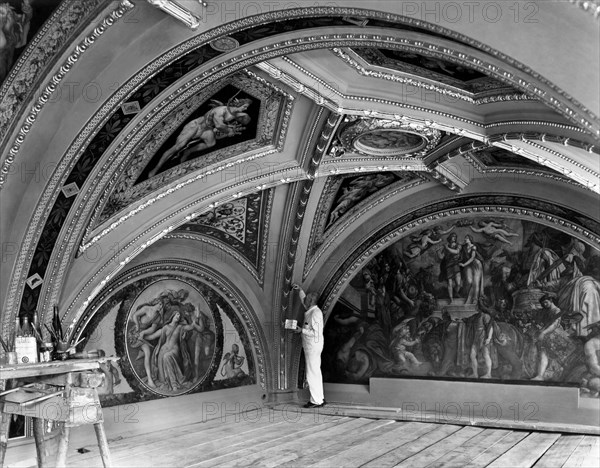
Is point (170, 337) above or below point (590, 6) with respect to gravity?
below

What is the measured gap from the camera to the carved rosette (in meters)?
8.77

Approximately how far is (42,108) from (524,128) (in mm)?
4934

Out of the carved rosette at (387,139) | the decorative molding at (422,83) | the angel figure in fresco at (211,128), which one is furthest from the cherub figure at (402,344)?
the decorative molding at (422,83)

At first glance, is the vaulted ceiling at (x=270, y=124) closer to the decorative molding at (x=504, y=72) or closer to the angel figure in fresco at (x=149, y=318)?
the decorative molding at (x=504, y=72)

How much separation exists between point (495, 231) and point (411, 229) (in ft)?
4.83

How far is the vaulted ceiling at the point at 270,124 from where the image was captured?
5.03 metres

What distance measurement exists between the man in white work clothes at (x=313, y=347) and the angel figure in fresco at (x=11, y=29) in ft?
23.8

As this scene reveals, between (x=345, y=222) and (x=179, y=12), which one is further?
(x=345, y=222)

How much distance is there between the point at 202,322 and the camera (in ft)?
37.2

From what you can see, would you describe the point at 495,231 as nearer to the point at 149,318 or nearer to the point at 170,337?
the point at 170,337

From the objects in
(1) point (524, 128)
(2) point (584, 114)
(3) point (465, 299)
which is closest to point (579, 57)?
(2) point (584, 114)

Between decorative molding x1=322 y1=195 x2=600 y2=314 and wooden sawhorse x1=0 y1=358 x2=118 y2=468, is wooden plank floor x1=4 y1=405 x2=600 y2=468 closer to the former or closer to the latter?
wooden sawhorse x1=0 y1=358 x2=118 y2=468

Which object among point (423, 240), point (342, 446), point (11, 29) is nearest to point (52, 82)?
point (11, 29)

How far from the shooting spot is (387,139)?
954cm
